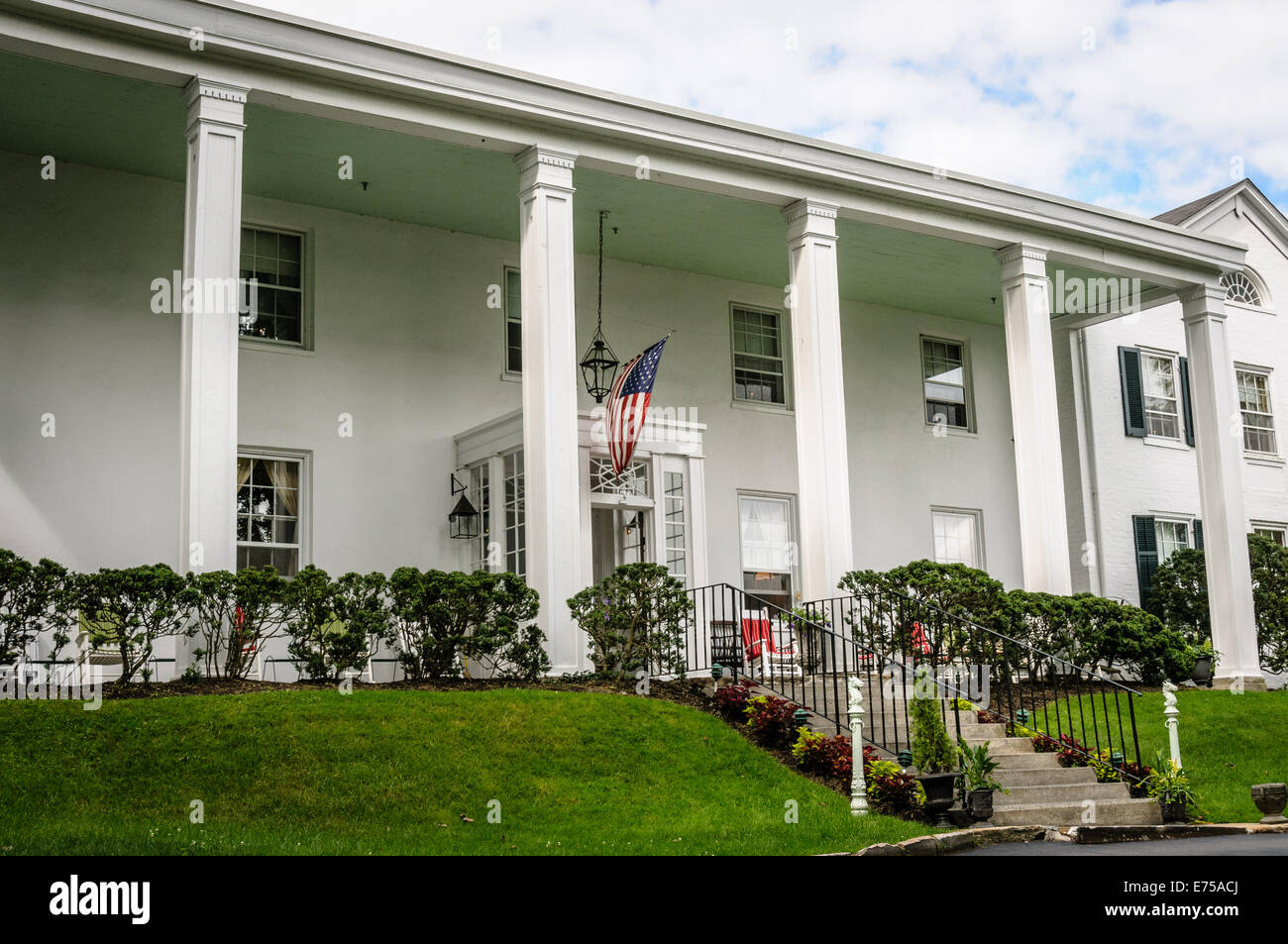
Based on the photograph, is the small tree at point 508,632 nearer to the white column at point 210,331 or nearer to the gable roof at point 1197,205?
the white column at point 210,331

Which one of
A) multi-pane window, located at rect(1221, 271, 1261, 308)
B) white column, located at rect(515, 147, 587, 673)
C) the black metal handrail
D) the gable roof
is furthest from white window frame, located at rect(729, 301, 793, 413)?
multi-pane window, located at rect(1221, 271, 1261, 308)

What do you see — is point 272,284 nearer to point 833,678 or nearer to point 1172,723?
point 833,678

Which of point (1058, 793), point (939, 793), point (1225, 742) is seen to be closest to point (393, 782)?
point (939, 793)

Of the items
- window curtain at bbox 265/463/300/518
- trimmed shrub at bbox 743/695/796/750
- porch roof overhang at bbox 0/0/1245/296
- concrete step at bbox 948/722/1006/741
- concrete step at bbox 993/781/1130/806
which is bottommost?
concrete step at bbox 993/781/1130/806

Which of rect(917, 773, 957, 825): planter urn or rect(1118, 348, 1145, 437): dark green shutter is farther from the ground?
rect(1118, 348, 1145, 437): dark green shutter

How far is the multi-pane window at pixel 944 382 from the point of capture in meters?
21.9

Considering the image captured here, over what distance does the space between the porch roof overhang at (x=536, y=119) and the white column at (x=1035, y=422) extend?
562 millimetres

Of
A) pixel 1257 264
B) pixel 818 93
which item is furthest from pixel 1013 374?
pixel 1257 264

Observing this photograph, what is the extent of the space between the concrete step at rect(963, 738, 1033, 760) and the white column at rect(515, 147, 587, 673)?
3.94 metres

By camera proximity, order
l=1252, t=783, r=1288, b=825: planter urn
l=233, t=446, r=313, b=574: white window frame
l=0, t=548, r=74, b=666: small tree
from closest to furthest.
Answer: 1. l=0, t=548, r=74, b=666: small tree
2. l=1252, t=783, r=1288, b=825: planter urn
3. l=233, t=446, r=313, b=574: white window frame

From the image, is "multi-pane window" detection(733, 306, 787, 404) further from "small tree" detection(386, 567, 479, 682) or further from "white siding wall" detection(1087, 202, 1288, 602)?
"small tree" detection(386, 567, 479, 682)

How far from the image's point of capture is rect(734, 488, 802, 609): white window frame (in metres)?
19.1

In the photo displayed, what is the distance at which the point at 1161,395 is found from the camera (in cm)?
2311
